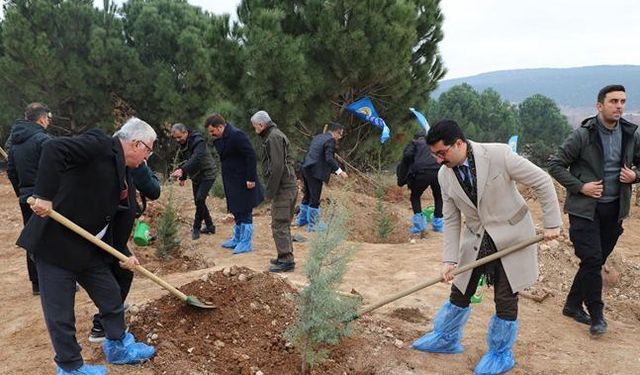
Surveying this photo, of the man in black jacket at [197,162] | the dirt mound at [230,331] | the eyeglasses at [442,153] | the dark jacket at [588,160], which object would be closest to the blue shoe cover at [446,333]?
the dirt mound at [230,331]

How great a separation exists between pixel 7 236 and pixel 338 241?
644cm

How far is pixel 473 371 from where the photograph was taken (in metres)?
3.38

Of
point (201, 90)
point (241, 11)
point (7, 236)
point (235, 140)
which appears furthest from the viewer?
point (201, 90)

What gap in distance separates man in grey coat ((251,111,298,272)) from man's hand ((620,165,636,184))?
9.66 ft

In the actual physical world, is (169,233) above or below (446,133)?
below

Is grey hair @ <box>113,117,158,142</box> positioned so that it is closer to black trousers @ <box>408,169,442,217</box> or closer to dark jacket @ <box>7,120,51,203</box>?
dark jacket @ <box>7,120,51,203</box>

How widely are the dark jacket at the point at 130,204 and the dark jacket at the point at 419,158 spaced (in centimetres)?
438

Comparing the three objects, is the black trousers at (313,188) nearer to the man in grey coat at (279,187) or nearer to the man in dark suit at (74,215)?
the man in grey coat at (279,187)

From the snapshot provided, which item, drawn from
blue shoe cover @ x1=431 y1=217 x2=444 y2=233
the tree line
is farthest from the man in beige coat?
the tree line

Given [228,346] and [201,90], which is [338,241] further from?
[201,90]

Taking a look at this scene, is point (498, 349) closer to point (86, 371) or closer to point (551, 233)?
point (551, 233)

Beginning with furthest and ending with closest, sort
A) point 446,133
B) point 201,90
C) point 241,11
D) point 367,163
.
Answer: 1. point 201,90
2. point 367,163
3. point 241,11
4. point 446,133

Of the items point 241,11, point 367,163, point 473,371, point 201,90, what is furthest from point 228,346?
point 201,90

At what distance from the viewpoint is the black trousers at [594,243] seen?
3.84 m
